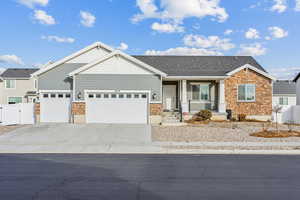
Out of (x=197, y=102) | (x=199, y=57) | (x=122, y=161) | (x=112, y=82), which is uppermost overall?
(x=199, y=57)

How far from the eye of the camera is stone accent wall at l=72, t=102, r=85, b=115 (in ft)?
59.6

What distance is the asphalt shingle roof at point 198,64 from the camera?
2116cm

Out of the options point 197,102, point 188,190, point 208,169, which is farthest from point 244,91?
point 188,190

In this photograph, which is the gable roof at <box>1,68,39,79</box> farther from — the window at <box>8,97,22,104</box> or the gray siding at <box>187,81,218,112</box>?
the gray siding at <box>187,81,218,112</box>

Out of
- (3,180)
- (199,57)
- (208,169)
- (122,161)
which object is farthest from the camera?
(199,57)

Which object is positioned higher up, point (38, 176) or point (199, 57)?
point (199, 57)

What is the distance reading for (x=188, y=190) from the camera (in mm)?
5227

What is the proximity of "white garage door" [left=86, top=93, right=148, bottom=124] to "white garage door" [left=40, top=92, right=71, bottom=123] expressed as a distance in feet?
6.64

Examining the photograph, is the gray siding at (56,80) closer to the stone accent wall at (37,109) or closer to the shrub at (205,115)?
the stone accent wall at (37,109)

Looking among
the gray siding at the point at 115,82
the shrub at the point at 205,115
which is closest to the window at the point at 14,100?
the gray siding at the point at 115,82

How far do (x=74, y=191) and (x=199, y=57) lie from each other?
2228cm

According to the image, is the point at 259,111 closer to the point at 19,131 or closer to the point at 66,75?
the point at 66,75

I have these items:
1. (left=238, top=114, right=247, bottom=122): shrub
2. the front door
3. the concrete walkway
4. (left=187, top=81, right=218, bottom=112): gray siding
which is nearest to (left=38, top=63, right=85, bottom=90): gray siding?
the concrete walkway

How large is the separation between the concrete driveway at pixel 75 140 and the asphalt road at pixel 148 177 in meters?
1.41
